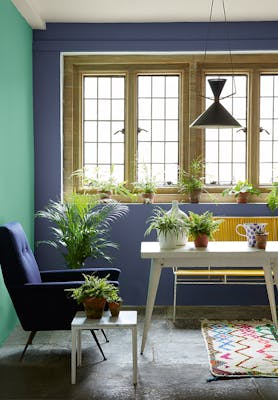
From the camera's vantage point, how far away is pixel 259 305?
23.5ft

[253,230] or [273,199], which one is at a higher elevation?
[273,199]

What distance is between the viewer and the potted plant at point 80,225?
662cm

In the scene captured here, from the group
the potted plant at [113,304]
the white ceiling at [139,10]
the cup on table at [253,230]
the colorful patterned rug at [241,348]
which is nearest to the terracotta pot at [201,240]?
the cup on table at [253,230]

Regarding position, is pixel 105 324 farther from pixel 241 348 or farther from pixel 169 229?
pixel 241 348

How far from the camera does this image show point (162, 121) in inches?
293

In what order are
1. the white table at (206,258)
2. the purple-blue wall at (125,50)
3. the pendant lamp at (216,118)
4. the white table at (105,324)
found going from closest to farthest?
the white table at (105,324)
the white table at (206,258)
the pendant lamp at (216,118)
the purple-blue wall at (125,50)

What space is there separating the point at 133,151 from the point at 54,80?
121 centimetres

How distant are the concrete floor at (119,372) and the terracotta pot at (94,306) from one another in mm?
483

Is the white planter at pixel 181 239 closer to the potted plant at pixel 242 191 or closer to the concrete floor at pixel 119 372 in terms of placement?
the concrete floor at pixel 119 372

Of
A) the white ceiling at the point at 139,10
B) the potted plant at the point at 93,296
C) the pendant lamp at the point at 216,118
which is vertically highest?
the white ceiling at the point at 139,10

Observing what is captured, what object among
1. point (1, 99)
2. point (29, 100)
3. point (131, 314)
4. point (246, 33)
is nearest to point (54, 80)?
point (29, 100)

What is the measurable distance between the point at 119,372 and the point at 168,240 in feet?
3.80

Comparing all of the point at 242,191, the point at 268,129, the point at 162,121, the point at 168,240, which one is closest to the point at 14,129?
the point at 168,240

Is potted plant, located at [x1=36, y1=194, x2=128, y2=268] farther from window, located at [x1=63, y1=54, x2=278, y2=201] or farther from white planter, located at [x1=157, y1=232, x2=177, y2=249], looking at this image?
white planter, located at [x1=157, y1=232, x2=177, y2=249]
